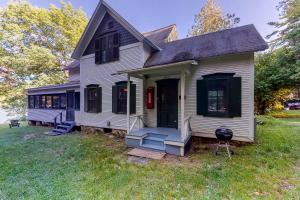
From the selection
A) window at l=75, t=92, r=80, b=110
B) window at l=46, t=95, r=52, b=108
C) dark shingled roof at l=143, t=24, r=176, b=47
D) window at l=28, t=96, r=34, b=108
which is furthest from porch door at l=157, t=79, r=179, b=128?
window at l=28, t=96, r=34, b=108

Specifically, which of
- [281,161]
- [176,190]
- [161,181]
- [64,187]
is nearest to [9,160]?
[64,187]

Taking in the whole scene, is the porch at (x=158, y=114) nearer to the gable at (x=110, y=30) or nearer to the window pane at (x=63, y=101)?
the gable at (x=110, y=30)

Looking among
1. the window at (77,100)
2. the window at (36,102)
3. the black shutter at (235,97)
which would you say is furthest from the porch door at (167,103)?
the window at (36,102)

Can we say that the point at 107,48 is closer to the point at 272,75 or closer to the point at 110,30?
the point at 110,30

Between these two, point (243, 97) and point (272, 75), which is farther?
point (272, 75)

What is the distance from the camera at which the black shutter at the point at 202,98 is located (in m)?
6.80

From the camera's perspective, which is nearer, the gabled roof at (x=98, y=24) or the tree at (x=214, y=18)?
the gabled roof at (x=98, y=24)

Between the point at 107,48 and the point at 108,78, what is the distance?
168 centimetres

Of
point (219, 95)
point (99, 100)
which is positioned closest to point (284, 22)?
point (219, 95)

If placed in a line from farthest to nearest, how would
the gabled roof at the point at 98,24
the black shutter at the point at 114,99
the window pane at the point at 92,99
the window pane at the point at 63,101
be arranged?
the window pane at the point at 63,101
the window pane at the point at 92,99
the black shutter at the point at 114,99
the gabled roof at the point at 98,24

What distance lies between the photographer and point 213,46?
7059mm

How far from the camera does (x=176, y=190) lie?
3.58m

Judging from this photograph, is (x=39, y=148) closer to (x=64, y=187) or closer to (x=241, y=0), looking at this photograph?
(x=64, y=187)

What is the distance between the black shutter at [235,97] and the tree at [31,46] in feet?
69.6
